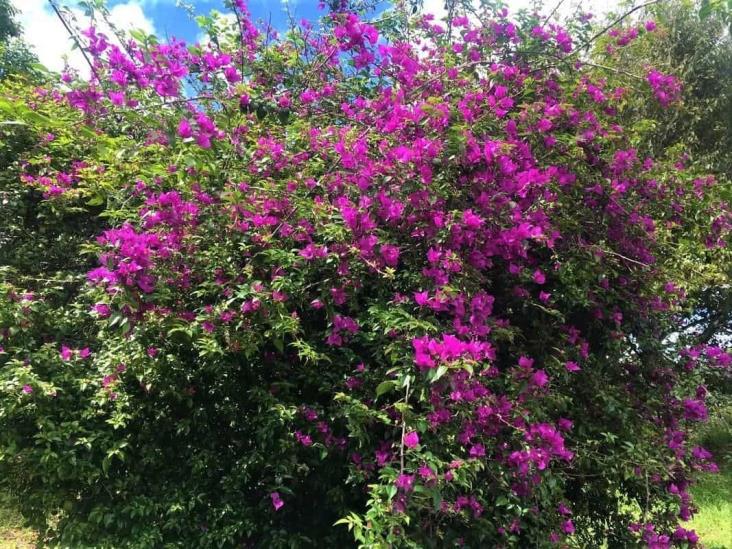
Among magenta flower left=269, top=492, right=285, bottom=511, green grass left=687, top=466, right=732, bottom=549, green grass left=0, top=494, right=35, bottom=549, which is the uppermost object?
magenta flower left=269, top=492, right=285, bottom=511

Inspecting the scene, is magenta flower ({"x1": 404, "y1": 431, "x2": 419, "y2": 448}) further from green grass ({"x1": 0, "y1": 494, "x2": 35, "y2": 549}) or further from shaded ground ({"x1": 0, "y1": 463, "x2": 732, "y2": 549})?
green grass ({"x1": 0, "y1": 494, "x2": 35, "y2": 549})

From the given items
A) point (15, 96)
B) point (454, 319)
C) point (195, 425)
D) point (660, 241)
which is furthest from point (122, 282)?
point (660, 241)

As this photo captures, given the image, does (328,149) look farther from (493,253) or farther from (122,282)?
(122,282)

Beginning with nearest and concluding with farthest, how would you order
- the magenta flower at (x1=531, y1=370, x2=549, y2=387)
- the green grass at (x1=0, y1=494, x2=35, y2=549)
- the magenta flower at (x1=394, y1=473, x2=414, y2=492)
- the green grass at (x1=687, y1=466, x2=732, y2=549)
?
the magenta flower at (x1=394, y1=473, x2=414, y2=492) < the magenta flower at (x1=531, y1=370, x2=549, y2=387) < the green grass at (x1=0, y1=494, x2=35, y2=549) < the green grass at (x1=687, y1=466, x2=732, y2=549)

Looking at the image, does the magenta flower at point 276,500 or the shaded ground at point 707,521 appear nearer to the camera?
the magenta flower at point 276,500

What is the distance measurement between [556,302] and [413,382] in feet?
3.83

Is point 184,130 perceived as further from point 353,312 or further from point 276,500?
point 276,500

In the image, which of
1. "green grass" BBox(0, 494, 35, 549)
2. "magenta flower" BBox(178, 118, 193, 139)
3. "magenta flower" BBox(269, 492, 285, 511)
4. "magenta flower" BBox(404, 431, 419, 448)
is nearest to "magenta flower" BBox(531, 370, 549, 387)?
"magenta flower" BBox(404, 431, 419, 448)

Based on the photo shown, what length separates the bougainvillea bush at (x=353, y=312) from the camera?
1.96 meters

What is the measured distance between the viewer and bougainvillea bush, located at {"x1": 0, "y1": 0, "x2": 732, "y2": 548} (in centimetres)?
196

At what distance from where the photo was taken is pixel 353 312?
7.50 ft

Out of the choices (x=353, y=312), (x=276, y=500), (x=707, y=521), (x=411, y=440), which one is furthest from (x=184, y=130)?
(x=707, y=521)

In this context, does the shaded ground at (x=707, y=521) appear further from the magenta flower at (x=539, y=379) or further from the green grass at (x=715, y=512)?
the magenta flower at (x=539, y=379)

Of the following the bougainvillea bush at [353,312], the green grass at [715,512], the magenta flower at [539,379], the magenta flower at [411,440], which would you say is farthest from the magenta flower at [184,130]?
the green grass at [715,512]
